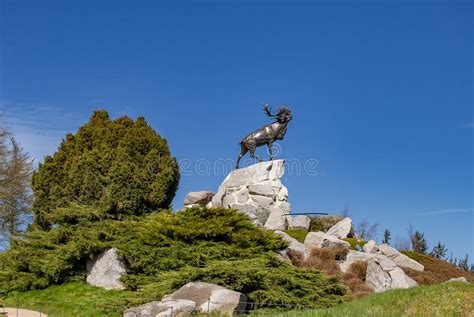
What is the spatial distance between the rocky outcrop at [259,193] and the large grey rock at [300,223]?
348mm

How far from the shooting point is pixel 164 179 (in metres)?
18.7

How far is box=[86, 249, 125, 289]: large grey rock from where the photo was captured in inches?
607

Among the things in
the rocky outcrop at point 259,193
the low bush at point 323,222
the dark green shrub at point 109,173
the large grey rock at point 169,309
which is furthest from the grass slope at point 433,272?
the large grey rock at point 169,309

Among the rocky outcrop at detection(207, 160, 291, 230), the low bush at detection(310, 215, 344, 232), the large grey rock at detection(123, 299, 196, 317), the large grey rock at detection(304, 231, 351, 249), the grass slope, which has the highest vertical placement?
the rocky outcrop at detection(207, 160, 291, 230)

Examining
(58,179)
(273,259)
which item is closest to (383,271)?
(273,259)

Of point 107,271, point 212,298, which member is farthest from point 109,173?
point 212,298

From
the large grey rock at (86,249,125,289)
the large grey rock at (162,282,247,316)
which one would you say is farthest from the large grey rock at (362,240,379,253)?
the large grey rock at (162,282,247,316)

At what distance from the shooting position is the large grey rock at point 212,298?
11.0m

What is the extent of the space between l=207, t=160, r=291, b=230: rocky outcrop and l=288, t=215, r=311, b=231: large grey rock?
0.35 m

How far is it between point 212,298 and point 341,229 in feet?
49.9

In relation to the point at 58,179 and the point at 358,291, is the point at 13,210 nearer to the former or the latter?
the point at 58,179

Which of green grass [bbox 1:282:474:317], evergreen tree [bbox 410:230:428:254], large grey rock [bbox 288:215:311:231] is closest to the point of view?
green grass [bbox 1:282:474:317]

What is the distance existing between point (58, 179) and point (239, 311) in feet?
34.9

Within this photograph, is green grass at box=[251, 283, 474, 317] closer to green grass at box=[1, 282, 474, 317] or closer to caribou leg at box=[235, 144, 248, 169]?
green grass at box=[1, 282, 474, 317]
